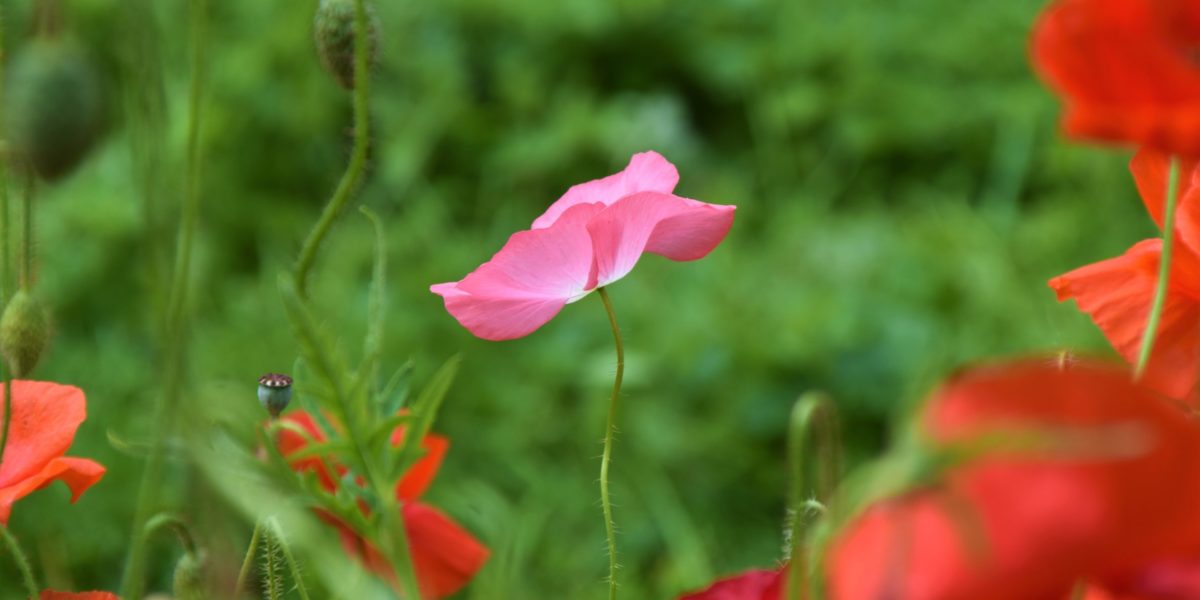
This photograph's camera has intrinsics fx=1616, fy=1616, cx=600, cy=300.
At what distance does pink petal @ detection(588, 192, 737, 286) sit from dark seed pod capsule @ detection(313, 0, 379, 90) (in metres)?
0.08

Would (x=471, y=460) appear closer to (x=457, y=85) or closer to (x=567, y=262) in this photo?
(x=457, y=85)

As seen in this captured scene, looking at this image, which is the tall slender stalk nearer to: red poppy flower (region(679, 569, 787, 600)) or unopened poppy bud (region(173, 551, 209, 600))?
unopened poppy bud (region(173, 551, 209, 600))

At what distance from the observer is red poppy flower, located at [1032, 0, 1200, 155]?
28 centimetres

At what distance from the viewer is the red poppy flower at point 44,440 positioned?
1.40 ft

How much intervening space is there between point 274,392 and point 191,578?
0.06 m

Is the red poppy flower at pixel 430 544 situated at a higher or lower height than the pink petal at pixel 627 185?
lower

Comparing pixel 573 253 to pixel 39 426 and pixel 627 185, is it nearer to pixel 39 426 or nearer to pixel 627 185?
pixel 627 185

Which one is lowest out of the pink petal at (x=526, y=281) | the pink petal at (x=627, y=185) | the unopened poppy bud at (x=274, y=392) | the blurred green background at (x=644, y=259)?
the blurred green background at (x=644, y=259)

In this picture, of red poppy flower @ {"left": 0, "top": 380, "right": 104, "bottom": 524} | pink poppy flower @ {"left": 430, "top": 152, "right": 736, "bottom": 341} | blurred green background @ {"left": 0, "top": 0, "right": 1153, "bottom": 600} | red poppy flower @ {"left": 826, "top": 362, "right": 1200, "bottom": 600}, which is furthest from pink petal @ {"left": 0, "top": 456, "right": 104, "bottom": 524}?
blurred green background @ {"left": 0, "top": 0, "right": 1153, "bottom": 600}

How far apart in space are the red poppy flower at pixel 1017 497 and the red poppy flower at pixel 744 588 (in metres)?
0.14

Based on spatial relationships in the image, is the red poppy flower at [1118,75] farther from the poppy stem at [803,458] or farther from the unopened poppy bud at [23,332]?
the unopened poppy bud at [23,332]

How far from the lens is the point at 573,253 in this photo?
1.46 feet

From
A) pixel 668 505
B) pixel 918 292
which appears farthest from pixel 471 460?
pixel 918 292

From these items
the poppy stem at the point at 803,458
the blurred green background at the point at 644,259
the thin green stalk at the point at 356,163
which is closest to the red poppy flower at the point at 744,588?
the poppy stem at the point at 803,458
